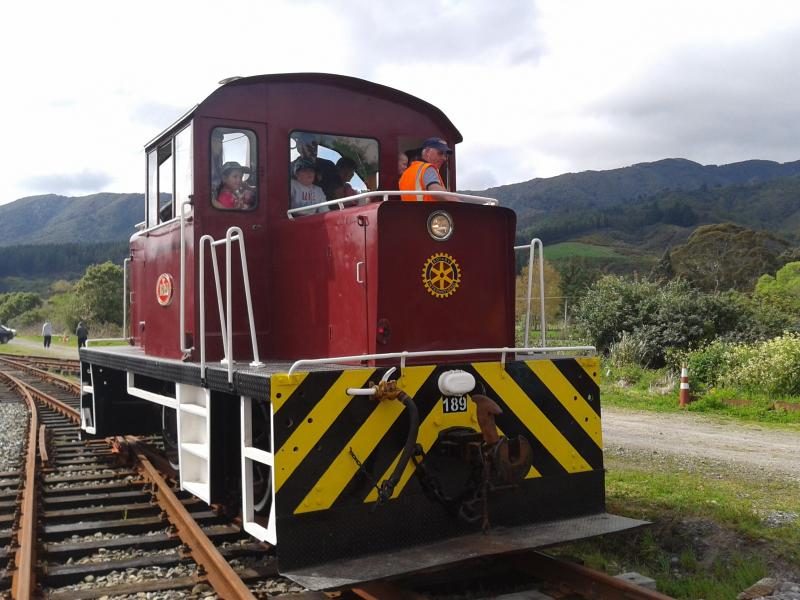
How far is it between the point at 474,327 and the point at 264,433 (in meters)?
1.48

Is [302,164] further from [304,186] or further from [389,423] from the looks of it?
[389,423]

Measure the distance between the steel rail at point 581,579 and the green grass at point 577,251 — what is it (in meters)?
77.4

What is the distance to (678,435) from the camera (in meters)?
9.46

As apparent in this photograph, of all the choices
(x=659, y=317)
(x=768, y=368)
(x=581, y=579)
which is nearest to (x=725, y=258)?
(x=659, y=317)

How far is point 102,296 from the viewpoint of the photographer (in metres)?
46.1

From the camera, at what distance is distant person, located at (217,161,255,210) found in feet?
17.8

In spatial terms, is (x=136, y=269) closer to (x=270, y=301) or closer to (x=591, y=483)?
(x=270, y=301)

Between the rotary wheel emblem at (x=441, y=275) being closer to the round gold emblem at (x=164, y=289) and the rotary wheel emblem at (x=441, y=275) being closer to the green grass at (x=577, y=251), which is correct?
the round gold emblem at (x=164, y=289)

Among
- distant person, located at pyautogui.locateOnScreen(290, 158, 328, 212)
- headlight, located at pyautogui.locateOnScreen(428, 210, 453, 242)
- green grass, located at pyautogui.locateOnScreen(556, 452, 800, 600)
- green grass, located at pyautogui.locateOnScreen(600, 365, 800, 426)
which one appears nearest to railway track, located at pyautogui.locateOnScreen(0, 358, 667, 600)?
green grass, located at pyautogui.locateOnScreen(556, 452, 800, 600)

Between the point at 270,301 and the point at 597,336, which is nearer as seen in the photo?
the point at 270,301

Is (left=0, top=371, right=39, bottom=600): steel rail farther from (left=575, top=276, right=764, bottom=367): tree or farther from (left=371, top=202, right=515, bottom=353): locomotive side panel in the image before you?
(left=575, top=276, right=764, bottom=367): tree

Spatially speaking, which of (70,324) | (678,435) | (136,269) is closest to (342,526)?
(136,269)

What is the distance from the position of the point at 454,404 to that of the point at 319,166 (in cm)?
214

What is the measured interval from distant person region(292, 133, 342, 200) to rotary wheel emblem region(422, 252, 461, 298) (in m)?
1.19
